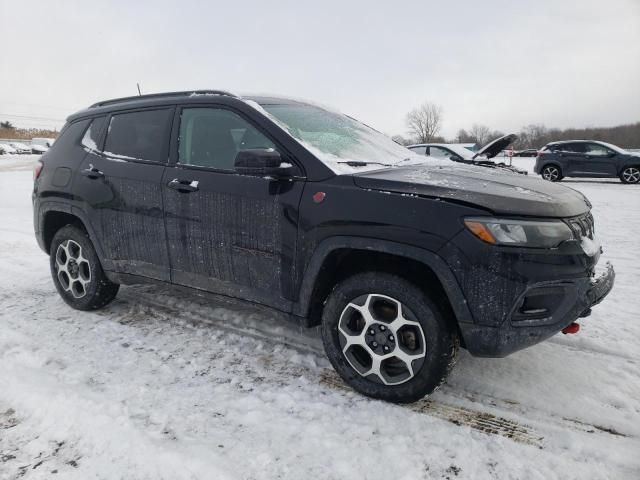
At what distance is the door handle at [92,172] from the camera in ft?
11.7

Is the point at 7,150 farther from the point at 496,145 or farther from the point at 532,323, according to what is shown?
the point at 532,323

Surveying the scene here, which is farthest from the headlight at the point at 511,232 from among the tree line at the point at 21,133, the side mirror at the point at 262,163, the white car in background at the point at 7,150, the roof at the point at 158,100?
the tree line at the point at 21,133

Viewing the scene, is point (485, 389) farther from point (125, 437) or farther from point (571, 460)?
point (125, 437)

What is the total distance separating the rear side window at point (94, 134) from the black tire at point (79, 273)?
2.36 feet

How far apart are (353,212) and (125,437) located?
1590mm

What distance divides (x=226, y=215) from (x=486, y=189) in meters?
1.56

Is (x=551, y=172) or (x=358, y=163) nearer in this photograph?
(x=358, y=163)

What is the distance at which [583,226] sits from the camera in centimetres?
242

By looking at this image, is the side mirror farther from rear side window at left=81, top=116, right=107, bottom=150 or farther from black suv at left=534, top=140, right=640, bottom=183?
black suv at left=534, top=140, right=640, bottom=183

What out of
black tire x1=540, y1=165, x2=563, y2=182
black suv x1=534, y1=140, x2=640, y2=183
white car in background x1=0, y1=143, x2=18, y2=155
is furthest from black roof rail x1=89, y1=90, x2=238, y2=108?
white car in background x1=0, y1=143, x2=18, y2=155

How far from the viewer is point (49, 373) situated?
8.97ft

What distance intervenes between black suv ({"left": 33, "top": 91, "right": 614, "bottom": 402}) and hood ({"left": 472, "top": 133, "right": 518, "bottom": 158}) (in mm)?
1737

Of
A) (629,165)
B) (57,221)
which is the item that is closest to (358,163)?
(57,221)

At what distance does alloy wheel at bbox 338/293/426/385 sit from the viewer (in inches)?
94.7
